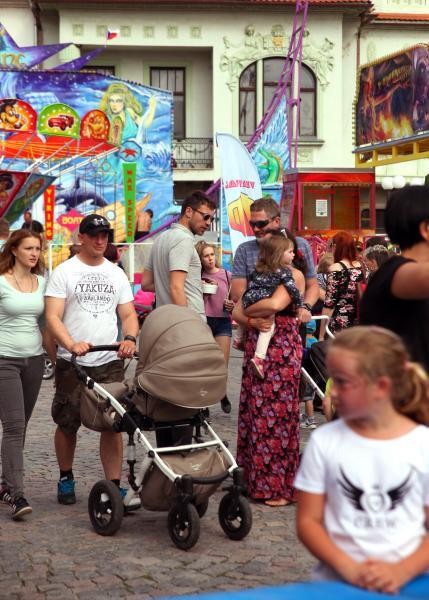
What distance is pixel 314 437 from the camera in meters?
3.08

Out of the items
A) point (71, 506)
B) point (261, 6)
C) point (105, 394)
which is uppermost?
point (261, 6)

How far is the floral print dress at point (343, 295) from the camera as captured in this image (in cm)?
1015

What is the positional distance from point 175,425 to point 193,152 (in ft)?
105

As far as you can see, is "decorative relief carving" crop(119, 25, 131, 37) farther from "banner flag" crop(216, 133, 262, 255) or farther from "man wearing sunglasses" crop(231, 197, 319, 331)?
"man wearing sunglasses" crop(231, 197, 319, 331)

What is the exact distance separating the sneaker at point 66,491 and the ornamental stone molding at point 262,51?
31119 millimetres

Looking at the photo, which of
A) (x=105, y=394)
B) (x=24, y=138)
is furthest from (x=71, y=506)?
(x=24, y=138)

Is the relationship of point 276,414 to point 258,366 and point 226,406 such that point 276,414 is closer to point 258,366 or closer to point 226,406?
point 258,366

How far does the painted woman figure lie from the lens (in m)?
31.0

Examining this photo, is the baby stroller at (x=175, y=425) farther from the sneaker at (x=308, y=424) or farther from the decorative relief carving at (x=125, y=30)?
the decorative relief carving at (x=125, y=30)

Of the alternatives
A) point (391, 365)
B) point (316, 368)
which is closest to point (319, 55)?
point (316, 368)

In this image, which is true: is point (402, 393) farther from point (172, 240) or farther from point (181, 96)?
point (181, 96)

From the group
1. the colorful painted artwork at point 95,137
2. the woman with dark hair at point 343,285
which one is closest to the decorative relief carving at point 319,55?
the colorful painted artwork at point 95,137

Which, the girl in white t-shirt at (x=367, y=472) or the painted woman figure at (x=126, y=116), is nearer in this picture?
the girl in white t-shirt at (x=367, y=472)

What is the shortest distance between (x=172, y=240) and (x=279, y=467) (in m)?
1.64
